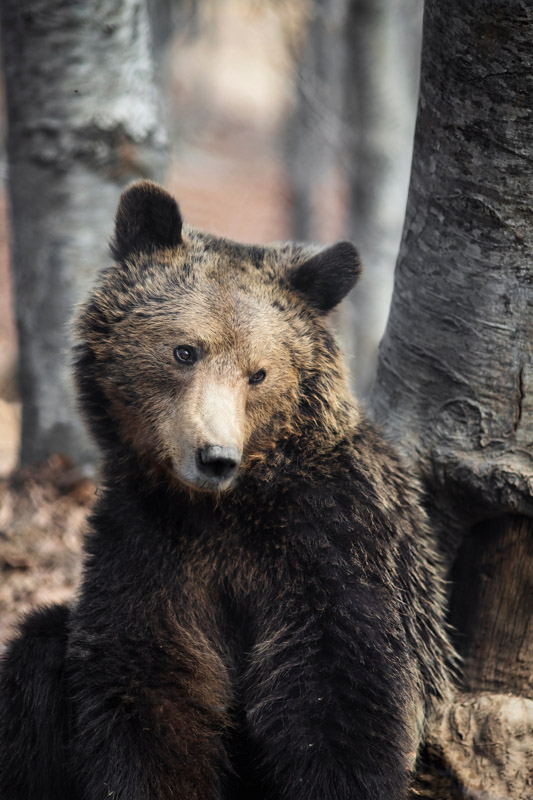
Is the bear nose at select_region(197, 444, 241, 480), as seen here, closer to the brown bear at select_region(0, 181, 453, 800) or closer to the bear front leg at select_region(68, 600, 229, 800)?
the brown bear at select_region(0, 181, 453, 800)

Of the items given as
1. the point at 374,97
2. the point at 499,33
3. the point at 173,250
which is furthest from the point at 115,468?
the point at 374,97

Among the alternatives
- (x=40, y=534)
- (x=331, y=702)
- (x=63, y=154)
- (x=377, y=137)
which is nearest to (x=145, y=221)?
(x=331, y=702)

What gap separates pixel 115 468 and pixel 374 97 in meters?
7.23

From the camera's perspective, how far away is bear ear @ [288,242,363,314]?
11.9 ft

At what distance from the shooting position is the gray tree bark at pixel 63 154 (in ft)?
19.1

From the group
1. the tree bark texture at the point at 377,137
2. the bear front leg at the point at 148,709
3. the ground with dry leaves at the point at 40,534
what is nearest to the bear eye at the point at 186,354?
the bear front leg at the point at 148,709

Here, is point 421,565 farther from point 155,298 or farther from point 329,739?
point 155,298

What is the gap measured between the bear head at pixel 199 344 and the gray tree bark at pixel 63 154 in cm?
230

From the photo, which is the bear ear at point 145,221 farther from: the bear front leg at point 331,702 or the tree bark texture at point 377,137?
the tree bark texture at point 377,137

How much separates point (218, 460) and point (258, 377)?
54 cm

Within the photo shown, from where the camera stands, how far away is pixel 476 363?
3586 millimetres

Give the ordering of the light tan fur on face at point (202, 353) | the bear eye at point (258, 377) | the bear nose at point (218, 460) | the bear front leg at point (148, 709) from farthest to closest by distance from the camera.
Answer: the bear eye at point (258, 377), the light tan fur on face at point (202, 353), the bear front leg at point (148, 709), the bear nose at point (218, 460)

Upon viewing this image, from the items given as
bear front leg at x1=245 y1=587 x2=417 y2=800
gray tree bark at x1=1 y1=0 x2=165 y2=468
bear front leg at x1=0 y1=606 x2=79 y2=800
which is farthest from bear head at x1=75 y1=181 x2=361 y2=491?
gray tree bark at x1=1 y1=0 x2=165 y2=468

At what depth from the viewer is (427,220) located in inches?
142
